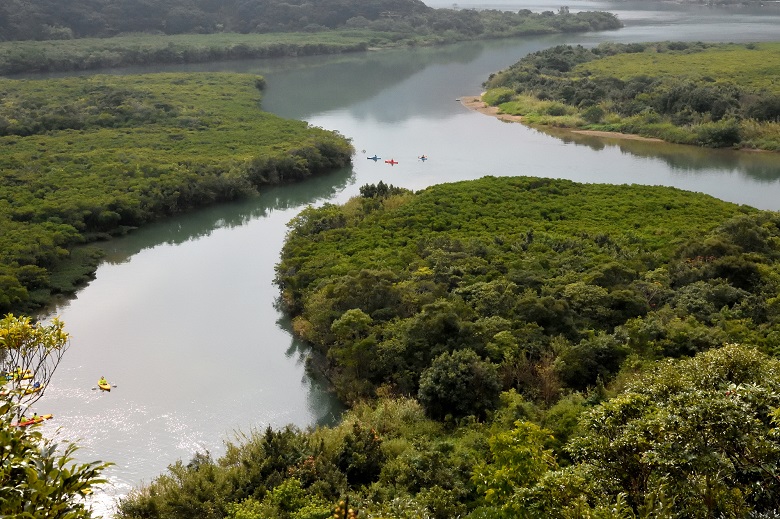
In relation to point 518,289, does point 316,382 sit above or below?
below

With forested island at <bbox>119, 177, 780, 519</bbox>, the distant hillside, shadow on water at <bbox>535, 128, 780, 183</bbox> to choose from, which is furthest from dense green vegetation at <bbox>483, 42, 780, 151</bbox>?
the distant hillside

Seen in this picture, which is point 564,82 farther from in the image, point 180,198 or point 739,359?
point 739,359

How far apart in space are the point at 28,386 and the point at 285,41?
73.3 metres

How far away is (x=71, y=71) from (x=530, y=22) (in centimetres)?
5795

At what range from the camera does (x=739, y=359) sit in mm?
9055

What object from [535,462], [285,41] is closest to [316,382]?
[535,462]

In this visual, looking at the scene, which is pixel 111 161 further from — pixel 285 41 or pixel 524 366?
pixel 285 41

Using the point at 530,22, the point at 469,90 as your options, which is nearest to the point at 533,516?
the point at 469,90

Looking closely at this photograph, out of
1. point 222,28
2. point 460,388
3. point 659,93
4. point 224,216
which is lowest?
point 224,216

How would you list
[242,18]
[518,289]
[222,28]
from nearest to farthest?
[518,289] → [222,28] → [242,18]

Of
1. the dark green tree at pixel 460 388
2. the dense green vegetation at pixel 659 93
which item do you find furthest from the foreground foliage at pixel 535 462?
the dense green vegetation at pixel 659 93

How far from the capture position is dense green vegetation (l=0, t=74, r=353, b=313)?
910 inches

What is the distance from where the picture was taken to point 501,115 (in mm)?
48125

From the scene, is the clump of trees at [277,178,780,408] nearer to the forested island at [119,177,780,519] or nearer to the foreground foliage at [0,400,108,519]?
A: the forested island at [119,177,780,519]
